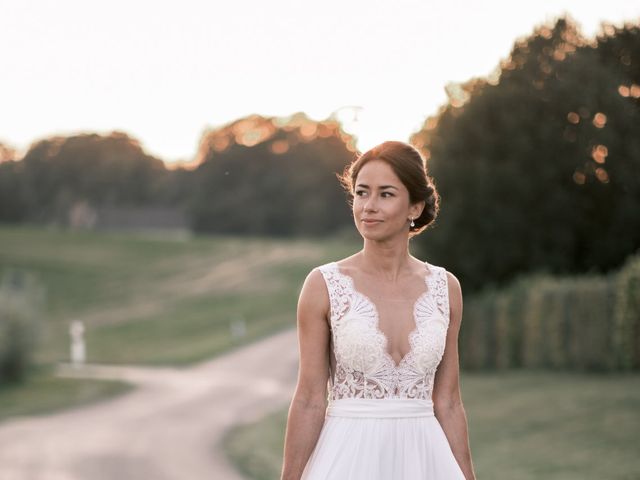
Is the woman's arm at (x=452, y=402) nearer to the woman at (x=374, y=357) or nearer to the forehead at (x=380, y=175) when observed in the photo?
the woman at (x=374, y=357)

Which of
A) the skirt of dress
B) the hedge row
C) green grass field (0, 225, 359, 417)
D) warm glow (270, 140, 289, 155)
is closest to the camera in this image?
the skirt of dress

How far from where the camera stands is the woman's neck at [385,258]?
3.39m

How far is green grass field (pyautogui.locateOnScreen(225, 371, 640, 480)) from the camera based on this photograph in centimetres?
1255

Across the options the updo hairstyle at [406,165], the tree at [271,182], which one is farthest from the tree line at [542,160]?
the tree at [271,182]

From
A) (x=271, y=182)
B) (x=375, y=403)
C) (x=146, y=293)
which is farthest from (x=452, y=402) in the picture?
(x=271, y=182)

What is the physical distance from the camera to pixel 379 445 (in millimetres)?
3283

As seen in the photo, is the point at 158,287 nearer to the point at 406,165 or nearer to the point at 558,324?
the point at 558,324

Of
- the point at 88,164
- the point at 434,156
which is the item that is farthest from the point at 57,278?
the point at 434,156

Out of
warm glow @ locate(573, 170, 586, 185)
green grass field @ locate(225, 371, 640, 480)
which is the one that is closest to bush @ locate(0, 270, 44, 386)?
green grass field @ locate(225, 371, 640, 480)

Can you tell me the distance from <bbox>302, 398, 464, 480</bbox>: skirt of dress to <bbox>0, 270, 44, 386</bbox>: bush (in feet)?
69.1

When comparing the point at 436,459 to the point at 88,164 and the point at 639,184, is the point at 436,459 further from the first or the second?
the point at 88,164

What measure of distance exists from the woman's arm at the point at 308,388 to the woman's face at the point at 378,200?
0.93ft

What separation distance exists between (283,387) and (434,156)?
9014 mm

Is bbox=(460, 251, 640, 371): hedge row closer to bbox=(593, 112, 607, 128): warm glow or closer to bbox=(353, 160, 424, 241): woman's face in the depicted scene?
bbox=(593, 112, 607, 128): warm glow
